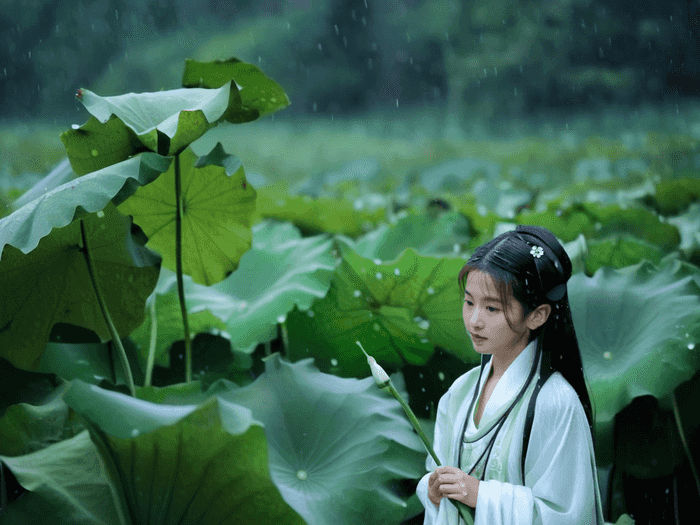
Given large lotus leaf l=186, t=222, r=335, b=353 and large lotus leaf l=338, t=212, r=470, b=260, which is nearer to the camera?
large lotus leaf l=186, t=222, r=335, b=353

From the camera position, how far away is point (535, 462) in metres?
0.52

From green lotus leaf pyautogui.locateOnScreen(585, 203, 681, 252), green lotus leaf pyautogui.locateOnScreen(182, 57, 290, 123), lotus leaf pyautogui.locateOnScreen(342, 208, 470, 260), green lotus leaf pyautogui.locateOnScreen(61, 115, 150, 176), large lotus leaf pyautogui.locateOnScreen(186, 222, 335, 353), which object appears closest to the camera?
green lotus leaf pyautogui.locateOnScreen(61, 115, 150, 176)

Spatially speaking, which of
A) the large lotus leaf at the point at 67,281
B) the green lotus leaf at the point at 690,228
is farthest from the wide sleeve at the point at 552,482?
the green lotus leaf at the point at 690,228

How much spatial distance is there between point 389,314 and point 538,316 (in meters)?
0.36

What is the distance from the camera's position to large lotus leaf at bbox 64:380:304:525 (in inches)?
20.8

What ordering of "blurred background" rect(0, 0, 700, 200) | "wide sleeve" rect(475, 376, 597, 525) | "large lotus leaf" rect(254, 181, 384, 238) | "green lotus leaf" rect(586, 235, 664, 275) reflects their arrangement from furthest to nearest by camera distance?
1. "blurred background" rect(0, 0, 700, 200)
2. "large lotus leaf" rect(254, 181, 384, 238)
3. "green lotus leaf" rect(586, 235, 664, 275)
4. "wide sleeve" rect(475, 376, 597, 525)

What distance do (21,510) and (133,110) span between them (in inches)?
17.3

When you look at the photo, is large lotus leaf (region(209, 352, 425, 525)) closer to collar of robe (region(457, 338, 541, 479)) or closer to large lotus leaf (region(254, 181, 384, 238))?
collar of robe (region(457, 338, 541, 479))

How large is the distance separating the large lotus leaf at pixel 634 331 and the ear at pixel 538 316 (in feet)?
1.22

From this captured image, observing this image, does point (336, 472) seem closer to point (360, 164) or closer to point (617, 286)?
point (617, 286)

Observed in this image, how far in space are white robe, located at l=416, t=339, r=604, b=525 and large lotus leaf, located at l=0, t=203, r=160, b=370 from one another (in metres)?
0.47

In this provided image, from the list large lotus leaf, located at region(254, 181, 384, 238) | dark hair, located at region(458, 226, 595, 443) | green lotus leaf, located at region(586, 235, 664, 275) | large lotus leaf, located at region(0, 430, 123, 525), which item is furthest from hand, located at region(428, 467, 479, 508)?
large lotus leaf, located at region(254, 181, 384, 238)

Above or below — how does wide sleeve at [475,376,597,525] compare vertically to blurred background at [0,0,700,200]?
above

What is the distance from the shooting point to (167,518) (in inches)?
24.9
